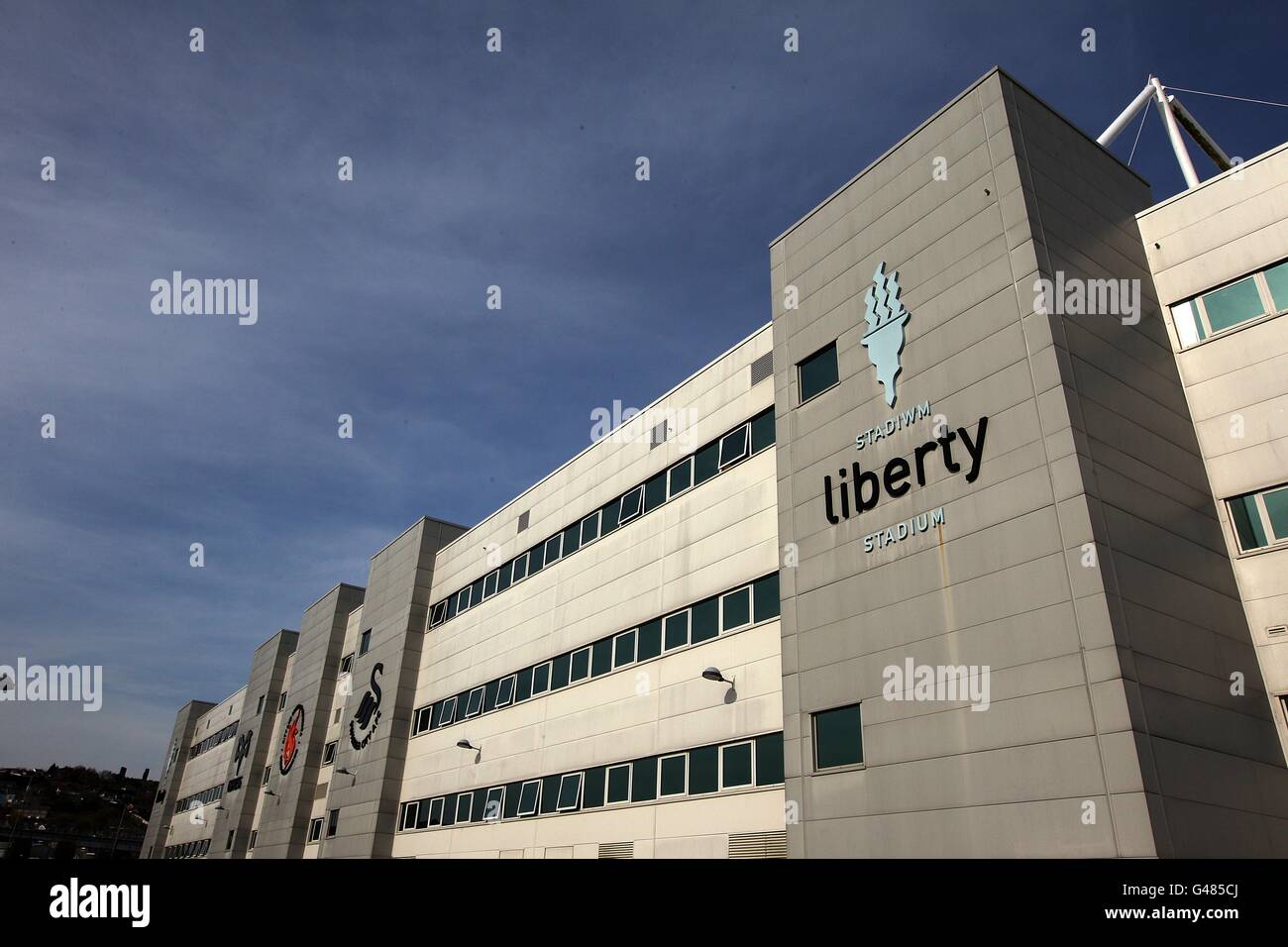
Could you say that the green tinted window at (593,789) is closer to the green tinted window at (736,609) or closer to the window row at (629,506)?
the green tinted window at (736,609)

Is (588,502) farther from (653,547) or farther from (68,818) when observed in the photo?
(68,818)

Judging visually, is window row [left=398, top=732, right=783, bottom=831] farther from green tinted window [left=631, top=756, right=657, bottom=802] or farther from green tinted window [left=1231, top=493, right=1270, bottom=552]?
green tinted window [left=1231, top=493, right=1270, bottom=552]

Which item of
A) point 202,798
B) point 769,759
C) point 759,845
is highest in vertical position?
point 202,798

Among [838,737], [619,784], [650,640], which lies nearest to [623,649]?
[650,640]

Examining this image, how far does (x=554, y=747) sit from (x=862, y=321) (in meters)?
18.4

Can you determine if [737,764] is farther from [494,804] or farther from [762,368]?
[494,804]

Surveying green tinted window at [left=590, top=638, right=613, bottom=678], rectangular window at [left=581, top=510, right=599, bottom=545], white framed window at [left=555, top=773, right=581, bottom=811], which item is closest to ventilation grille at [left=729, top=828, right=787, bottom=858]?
white framed window at [left=555, top=773, right=581, bottom=811]

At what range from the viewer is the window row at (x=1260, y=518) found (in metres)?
16.1

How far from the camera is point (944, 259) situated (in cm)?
1881

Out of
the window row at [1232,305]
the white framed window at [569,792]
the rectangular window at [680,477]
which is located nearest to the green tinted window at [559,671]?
the white framed window at [569,792]

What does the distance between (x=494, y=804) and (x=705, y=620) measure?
44.0 ft

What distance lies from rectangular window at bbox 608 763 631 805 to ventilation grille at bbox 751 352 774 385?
12.7 metres

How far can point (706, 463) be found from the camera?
86.3ft
